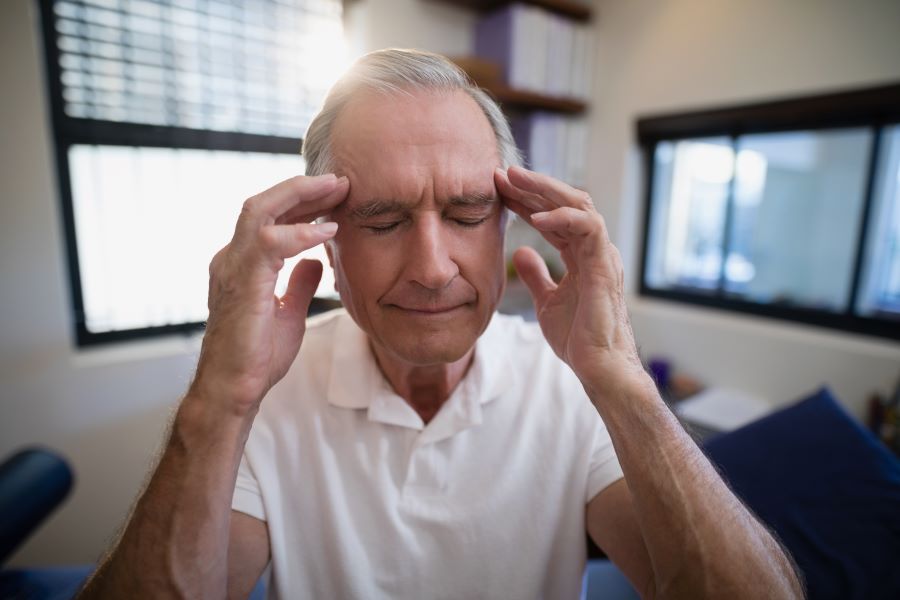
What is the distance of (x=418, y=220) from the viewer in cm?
86

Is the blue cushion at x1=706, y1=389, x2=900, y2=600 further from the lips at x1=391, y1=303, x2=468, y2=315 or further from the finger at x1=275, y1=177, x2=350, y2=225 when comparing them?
the finger at x1=275, y1=177, x2=350, y2=225

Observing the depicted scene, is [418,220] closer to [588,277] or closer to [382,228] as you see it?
[382,228]

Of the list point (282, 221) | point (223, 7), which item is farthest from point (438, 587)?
point (223, 7)

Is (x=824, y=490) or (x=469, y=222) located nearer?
(x=469, y=222)

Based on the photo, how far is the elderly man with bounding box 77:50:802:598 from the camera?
73 cm

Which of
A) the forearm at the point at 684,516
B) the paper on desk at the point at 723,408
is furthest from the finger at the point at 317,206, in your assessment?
A: the paper on desk at the point at 723,408

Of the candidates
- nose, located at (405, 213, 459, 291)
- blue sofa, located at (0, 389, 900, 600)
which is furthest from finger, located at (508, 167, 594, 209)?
blue sofa, located at (0, 389, 900, 600)

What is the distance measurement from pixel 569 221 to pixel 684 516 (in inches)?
19.4

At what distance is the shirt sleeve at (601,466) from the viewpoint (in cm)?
93

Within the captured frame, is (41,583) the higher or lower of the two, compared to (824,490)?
lower

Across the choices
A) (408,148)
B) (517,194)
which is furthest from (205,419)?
(517,194)

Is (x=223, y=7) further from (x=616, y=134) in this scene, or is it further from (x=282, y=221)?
(x=616, y=134)

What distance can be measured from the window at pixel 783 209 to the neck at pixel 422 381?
2136 mm

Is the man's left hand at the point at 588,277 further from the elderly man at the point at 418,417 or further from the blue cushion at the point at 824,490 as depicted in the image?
the blue cushion at the point at 824,490
